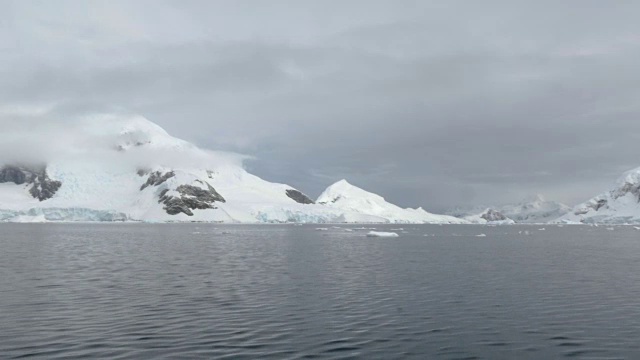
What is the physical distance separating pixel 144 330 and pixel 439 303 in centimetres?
1861

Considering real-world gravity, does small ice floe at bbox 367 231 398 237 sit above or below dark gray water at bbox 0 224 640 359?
above

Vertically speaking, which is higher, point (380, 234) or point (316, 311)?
point (380, 234)

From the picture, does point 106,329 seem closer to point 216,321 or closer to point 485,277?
point 216,321

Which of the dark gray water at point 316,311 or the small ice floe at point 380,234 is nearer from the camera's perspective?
the dark gray water at point 316,311

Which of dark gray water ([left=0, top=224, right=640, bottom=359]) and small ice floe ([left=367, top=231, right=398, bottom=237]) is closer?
dark gray water ([left=0, top=224, right=640, bottom=359])

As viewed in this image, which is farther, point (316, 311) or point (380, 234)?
point (380, 234)

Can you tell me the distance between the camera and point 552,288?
41.8 meters

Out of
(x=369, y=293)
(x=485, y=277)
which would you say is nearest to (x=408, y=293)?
(x=369, y=293)

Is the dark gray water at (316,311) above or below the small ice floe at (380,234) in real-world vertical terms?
below

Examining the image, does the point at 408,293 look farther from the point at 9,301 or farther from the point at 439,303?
the point at 9,301

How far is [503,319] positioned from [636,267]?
3846 cm

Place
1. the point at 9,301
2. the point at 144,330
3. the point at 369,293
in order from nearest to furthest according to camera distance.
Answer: the point at 144,330, the point at 9,301, the point at 369,293

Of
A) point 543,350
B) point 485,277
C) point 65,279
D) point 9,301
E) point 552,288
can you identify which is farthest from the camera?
point 485,277

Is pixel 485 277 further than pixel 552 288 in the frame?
Yes
